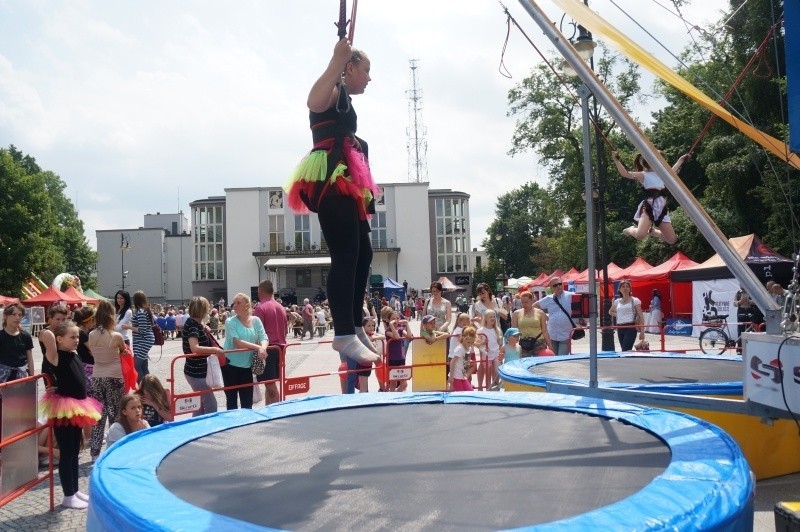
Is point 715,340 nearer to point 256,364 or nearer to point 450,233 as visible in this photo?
point 256,364

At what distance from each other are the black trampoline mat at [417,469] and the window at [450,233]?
4290 cm

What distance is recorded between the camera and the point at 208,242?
45406mm

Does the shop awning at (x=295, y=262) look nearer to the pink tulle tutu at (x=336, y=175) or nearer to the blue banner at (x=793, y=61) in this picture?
the blue banner at (x=793, y=61)

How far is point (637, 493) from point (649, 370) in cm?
374

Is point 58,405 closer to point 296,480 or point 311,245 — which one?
point 296,480

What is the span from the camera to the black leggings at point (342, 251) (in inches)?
95.6

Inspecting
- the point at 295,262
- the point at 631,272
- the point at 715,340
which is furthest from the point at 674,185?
the point at 295,262

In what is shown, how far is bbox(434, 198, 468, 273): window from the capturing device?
151 ft

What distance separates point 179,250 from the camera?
5472 cm

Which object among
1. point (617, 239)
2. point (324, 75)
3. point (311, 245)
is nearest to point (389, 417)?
point (324, 75)

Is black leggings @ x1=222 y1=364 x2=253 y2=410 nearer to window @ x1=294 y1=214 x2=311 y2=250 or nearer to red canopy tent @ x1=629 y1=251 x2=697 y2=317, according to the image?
red canopy tent @ x1=629 y1=251 x2=697 y2=317

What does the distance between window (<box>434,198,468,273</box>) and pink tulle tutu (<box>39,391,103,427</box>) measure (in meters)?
42.5

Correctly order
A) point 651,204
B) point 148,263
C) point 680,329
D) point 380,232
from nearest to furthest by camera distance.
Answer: point 651,204 → point 680,329 → point 380,232 → point 148,263

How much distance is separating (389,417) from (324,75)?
1699mm
